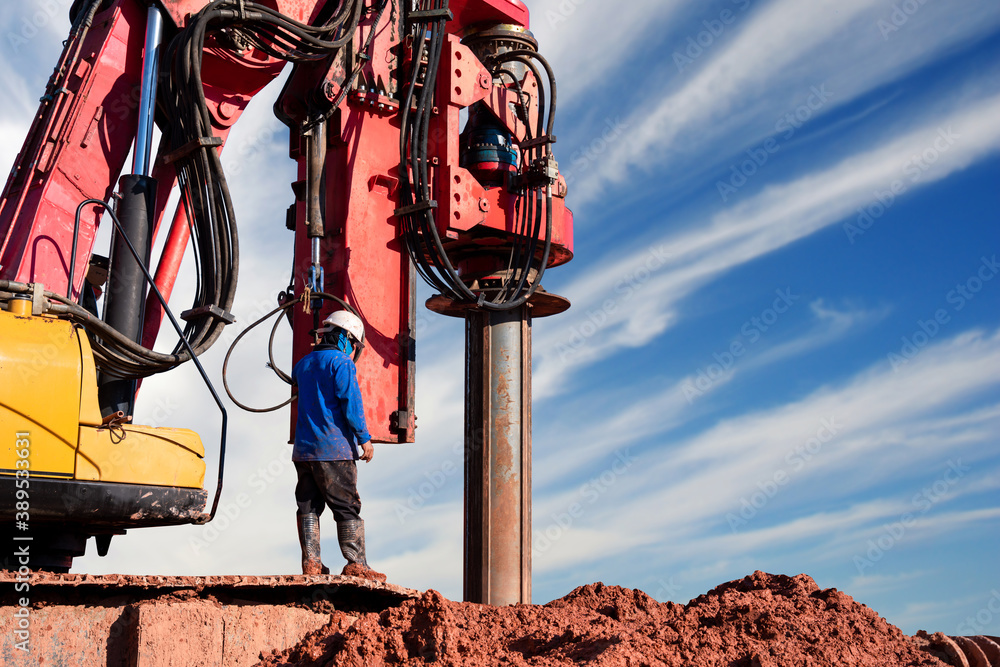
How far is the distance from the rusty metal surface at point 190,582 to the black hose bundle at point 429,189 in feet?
8.27

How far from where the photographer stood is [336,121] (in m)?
7.43

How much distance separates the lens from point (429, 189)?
7.69 metres

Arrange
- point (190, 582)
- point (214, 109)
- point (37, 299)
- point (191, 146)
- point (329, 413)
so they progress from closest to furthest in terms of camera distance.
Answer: point (190, 582) < point (37, 299) < point (329, 413) < point (191, 146) < point (214, 109)

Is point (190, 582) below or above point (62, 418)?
below

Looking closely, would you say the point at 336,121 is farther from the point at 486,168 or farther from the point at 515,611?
the point at 515,611

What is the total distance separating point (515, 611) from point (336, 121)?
372cm

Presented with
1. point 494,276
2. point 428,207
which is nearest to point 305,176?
point 428,207

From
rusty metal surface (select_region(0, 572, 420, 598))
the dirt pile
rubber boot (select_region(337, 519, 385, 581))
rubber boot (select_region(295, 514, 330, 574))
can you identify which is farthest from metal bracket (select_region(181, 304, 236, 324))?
the dirt pile

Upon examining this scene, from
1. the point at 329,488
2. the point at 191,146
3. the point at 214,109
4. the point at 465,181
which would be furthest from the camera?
the point at 465,181

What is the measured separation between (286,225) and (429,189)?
3.53 feet

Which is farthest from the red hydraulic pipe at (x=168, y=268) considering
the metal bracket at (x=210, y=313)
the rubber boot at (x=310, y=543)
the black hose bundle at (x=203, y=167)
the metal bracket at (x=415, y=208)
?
the rubber boot at (x=310, y=543)

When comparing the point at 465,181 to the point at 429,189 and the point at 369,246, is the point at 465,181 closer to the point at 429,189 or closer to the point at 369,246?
the point at 429,189

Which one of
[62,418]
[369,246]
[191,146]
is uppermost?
[191,146]

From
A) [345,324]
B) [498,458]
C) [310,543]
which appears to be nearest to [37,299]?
[345,324]
